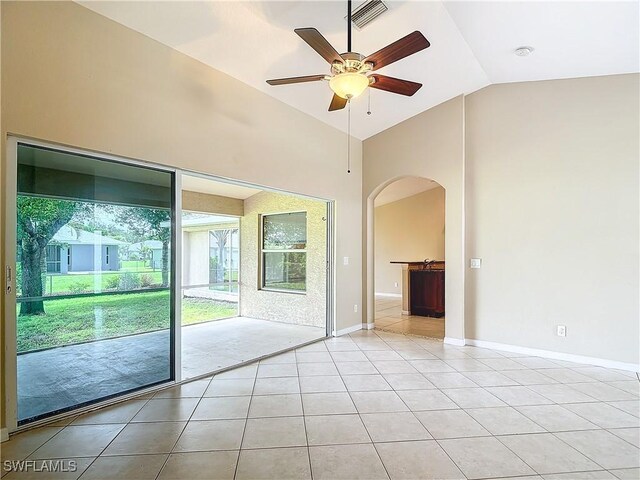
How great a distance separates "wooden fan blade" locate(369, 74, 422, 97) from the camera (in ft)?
8.98

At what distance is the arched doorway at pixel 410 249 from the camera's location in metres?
7.09

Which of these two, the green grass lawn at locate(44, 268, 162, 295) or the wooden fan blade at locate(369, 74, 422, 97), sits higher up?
the wooden fan blade at locate(369, 74, 422, 97)

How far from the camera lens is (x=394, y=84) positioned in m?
2.83

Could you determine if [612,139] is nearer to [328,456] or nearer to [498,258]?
[498,258]

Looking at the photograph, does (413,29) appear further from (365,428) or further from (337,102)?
(365,428)

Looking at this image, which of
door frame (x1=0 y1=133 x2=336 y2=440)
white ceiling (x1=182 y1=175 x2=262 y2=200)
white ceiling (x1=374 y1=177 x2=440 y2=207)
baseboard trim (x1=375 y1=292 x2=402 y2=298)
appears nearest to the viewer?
door frame (x1=0 y1=133 x2=336 y2=440)

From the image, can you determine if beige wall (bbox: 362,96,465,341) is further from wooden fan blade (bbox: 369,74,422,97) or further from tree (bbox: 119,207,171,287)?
tree (bbox: 119,207,171,287)

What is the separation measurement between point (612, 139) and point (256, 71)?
4136 mm

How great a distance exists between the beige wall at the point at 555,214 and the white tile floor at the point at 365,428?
676mm

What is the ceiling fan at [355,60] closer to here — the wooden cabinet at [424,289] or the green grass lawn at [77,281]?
the green grass lawn at [77,281]

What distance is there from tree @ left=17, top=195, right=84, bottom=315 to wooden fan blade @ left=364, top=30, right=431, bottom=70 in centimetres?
266

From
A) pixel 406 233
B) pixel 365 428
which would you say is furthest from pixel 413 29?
pixel 406 233

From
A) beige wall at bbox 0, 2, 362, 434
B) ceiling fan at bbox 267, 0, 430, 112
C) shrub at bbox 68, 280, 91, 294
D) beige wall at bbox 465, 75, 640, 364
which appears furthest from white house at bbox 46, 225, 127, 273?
beige wall at bbox 465, 75, 640, 364

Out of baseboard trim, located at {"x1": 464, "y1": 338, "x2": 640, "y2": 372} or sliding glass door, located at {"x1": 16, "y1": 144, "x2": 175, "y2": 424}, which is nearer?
A: sliding glass door, located at {"x1": 16, "y1": 144, "x2": 175, "y2": 424}
